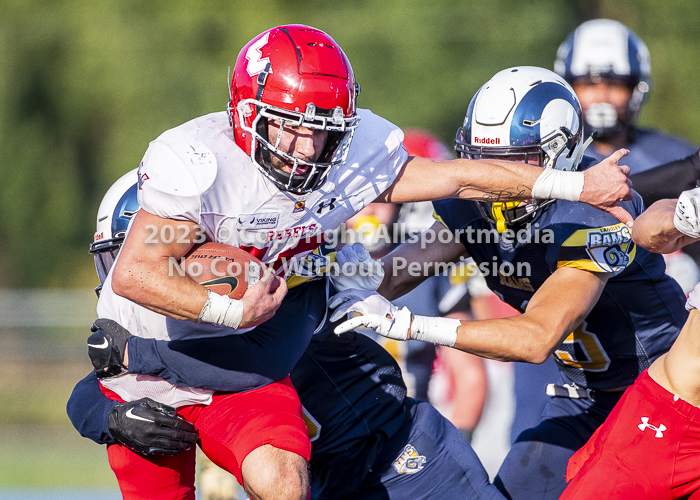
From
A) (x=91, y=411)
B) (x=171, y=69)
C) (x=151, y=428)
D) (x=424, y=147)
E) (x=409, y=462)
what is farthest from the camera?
(x=171, y=69)

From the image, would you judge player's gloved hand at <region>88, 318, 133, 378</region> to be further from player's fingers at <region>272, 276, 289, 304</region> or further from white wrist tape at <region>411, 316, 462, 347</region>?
white wrist tape at <region>411, 316, 462, 347</region>

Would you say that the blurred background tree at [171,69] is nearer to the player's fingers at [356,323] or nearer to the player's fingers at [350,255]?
the player's fingers at [350,255]

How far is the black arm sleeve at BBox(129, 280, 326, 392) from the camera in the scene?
9.52 feet

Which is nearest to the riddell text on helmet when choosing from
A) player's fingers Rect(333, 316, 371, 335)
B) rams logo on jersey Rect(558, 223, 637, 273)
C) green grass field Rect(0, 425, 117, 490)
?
rams logo on jersey Rect(558, 223, 637, 273)

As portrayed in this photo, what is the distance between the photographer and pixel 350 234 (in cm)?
595

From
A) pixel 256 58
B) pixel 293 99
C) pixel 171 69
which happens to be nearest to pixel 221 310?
pixel 293 99

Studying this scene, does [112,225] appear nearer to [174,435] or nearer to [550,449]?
[174,435]

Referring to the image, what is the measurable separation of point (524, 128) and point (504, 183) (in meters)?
0.38

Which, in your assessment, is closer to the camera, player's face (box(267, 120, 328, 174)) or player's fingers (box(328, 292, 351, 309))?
player's face (box(267, 120, 328, 174))

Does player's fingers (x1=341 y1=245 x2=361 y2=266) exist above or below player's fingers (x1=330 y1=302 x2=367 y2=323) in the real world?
above

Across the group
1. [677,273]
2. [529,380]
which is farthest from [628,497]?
[677,273]

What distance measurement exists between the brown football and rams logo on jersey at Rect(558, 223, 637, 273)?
3.88 ft

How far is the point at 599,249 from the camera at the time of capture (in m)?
3.11

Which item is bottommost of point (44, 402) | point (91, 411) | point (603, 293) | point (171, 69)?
point (44, 402)
